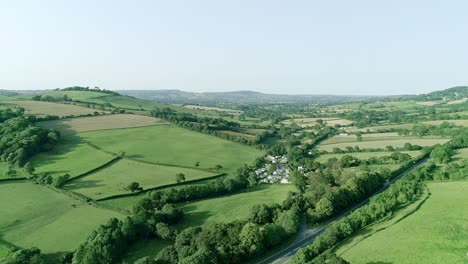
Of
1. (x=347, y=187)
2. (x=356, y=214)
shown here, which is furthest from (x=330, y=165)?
(x=356, y=214)

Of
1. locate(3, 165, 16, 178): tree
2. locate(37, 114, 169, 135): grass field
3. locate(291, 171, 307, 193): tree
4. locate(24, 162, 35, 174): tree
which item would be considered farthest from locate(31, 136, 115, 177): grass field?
locate(291, 171, 307, 193): tree

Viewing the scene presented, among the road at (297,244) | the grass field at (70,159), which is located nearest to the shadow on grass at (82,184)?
the grass field at (70,159)

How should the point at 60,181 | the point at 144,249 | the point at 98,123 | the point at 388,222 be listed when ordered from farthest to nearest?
the point at 98,123
the point at 60,181
the point at 388,222
the point at 144,249

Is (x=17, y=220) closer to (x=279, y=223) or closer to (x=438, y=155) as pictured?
(x=279, y=223)

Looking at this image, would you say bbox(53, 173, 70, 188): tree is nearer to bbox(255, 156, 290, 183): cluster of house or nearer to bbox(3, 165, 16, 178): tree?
bbox(3, 165, 16, 178): tree

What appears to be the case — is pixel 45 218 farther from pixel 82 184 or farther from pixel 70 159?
pixel 70 159

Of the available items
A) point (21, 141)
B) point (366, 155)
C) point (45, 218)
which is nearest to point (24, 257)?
point (45, 218)

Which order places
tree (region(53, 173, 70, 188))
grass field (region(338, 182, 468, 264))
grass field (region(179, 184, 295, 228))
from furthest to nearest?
tree (region(53, 173, 70, 188)), grass field (region(179, 184, 295, 228)), grass field (region(338, 182, 468, 264))
